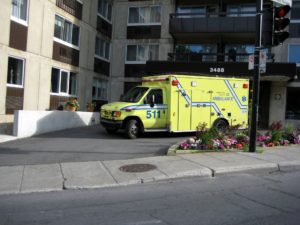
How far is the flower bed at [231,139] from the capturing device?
12.1 metres

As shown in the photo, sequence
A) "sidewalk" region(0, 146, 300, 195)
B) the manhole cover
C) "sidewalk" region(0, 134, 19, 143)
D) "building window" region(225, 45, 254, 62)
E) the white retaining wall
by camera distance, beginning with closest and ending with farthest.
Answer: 1. "sidewalk" region(0, 146, 300, 195)
2. the manhole cover
3. "sidewalk" region(0, 134, 19, 143)
4. the white retaining wall
5. "building window" region(225, 45, 254, 62)

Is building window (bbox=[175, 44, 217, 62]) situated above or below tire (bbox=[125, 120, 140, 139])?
above

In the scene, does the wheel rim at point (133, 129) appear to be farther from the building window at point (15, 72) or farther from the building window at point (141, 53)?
the building window at point (141, 53)

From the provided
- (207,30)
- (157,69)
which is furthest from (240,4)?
(157,69)

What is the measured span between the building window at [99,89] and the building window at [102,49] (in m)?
1.71

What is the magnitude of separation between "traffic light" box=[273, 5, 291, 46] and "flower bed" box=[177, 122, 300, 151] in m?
3.32

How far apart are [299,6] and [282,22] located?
15.7 m

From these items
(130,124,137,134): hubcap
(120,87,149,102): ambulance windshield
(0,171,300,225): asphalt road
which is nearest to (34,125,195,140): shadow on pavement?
(130,124,137,134): hubcap

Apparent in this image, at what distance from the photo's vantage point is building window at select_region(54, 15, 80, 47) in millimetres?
21469

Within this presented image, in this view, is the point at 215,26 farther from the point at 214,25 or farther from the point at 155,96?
the point at 155,96

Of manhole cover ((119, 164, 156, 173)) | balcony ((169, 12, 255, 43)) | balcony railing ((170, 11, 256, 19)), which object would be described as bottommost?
manhole cover ((119, 164, 156, 173))

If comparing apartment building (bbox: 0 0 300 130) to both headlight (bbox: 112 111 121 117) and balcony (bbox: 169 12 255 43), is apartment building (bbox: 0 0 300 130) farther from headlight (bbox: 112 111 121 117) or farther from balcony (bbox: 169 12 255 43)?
headlight (bbox: 112 111 121 117)

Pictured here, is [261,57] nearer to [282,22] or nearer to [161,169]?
[282,22]

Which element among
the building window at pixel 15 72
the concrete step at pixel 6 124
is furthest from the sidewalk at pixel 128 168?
→ the building window at pixel 15 72
